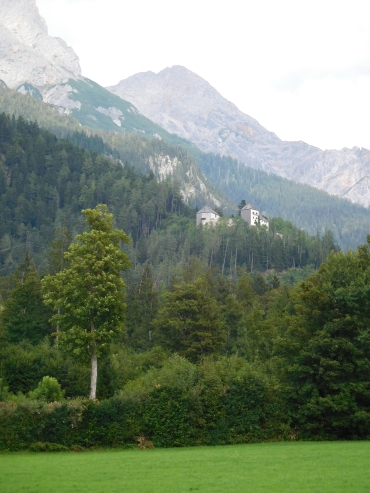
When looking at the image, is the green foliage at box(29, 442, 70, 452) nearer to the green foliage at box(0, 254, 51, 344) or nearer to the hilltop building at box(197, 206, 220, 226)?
the green foliage at box(0, 254, 51, 344)

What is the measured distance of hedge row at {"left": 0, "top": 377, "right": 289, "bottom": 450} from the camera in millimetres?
32125

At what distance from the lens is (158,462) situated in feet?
88.4

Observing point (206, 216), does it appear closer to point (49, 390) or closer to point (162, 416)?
point (49, 390)

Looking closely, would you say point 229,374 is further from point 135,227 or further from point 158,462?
point 135,227

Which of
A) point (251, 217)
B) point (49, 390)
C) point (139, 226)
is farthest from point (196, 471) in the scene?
point (251, 217)

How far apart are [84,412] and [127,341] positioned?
1507 inches

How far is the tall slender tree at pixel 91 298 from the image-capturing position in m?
40.5

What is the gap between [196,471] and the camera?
79.9 ft

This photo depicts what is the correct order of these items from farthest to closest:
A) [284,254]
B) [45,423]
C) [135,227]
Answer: [135,227] < [284,254] < [45,423]

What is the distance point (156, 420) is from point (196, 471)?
410 inches

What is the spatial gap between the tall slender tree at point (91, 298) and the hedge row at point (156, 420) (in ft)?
21.6

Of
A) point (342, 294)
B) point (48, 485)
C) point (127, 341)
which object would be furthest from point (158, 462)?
point (127, 341)

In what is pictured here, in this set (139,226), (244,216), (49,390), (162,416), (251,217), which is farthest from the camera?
(244,216)

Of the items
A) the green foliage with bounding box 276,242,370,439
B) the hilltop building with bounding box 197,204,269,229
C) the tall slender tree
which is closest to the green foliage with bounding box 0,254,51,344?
the tall slender tree
